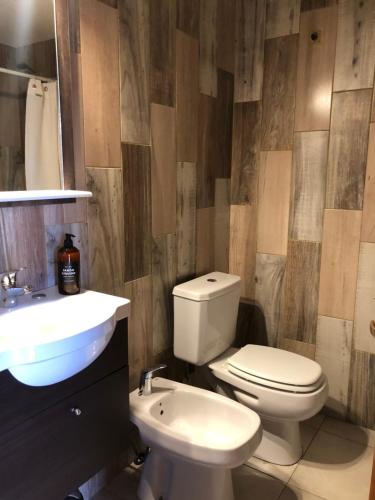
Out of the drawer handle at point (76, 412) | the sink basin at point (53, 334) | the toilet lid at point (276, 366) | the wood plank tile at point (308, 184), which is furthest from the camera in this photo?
the wood plank tile at point (308, 184)

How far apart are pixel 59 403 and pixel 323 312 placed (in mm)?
1526

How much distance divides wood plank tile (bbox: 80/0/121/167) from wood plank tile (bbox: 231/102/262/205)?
93 centimetres

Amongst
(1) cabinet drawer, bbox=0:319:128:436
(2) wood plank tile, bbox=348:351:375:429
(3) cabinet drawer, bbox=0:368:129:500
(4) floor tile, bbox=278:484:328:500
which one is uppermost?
(1) cabinet drawer, bbox=0:319:128:436

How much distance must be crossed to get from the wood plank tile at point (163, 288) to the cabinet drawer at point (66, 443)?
1.90 feet

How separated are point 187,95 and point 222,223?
0.74 m

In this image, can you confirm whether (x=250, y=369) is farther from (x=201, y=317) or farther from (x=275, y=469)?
(x=275, y=469)

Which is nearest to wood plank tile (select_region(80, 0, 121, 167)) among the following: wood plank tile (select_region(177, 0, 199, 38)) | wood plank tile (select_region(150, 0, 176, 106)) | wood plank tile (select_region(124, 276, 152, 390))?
wood plank tile (select_region(150, 0, 176, 106))

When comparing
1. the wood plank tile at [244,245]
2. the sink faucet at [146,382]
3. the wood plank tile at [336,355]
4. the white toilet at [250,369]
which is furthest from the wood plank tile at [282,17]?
the sink faucet at [146,382]

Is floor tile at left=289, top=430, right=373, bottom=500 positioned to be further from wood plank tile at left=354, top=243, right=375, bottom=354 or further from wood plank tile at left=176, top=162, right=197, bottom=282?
wood plank tile at left=176, top=162, right=197, bottom=282

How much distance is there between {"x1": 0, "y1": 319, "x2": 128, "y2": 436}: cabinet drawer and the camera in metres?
0.96

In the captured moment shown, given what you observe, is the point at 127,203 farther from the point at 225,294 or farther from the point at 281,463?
the point at 281,463

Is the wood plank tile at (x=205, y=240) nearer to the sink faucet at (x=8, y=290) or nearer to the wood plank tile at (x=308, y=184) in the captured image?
the wood plank tile at (x=308, y=184)

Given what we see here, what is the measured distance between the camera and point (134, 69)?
5.30ft

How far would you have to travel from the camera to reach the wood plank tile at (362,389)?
2.10 m
